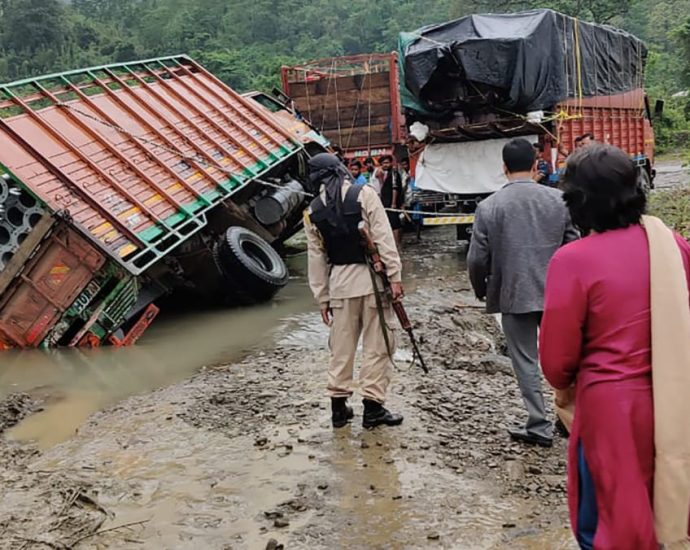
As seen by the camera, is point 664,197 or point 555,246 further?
point 664,197

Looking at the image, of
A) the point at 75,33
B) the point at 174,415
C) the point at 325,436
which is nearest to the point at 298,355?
the point at 174,415

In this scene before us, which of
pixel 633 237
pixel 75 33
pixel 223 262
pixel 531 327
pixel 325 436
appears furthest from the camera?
pixel 75 33

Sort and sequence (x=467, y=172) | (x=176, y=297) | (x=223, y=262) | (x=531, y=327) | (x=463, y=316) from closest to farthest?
(x=531, y=327) < (x=463, y=316) < (x=223, y=262) < (x=176, y=297) < (x=467, y=172)

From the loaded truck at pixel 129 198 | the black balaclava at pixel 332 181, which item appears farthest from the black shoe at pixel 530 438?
the loaded truck at pixel 129 198

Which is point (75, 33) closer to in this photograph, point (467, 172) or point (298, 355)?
point (467, 172)

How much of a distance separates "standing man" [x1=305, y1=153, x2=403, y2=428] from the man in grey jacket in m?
0.56

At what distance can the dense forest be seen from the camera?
39656 mm

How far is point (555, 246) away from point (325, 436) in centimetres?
168

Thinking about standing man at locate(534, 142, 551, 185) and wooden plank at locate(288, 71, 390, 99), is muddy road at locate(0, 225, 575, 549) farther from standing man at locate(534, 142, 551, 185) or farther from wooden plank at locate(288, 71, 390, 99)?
wooden plank at locate(288, 71, 390, 99)

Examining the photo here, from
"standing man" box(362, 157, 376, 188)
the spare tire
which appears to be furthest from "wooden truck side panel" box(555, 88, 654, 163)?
the spare tire

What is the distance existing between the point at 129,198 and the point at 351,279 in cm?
395

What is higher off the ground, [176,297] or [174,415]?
[174,415]

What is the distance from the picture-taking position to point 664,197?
559 inches

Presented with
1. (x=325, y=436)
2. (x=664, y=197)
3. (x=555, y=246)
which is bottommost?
(x=664, y=197)
